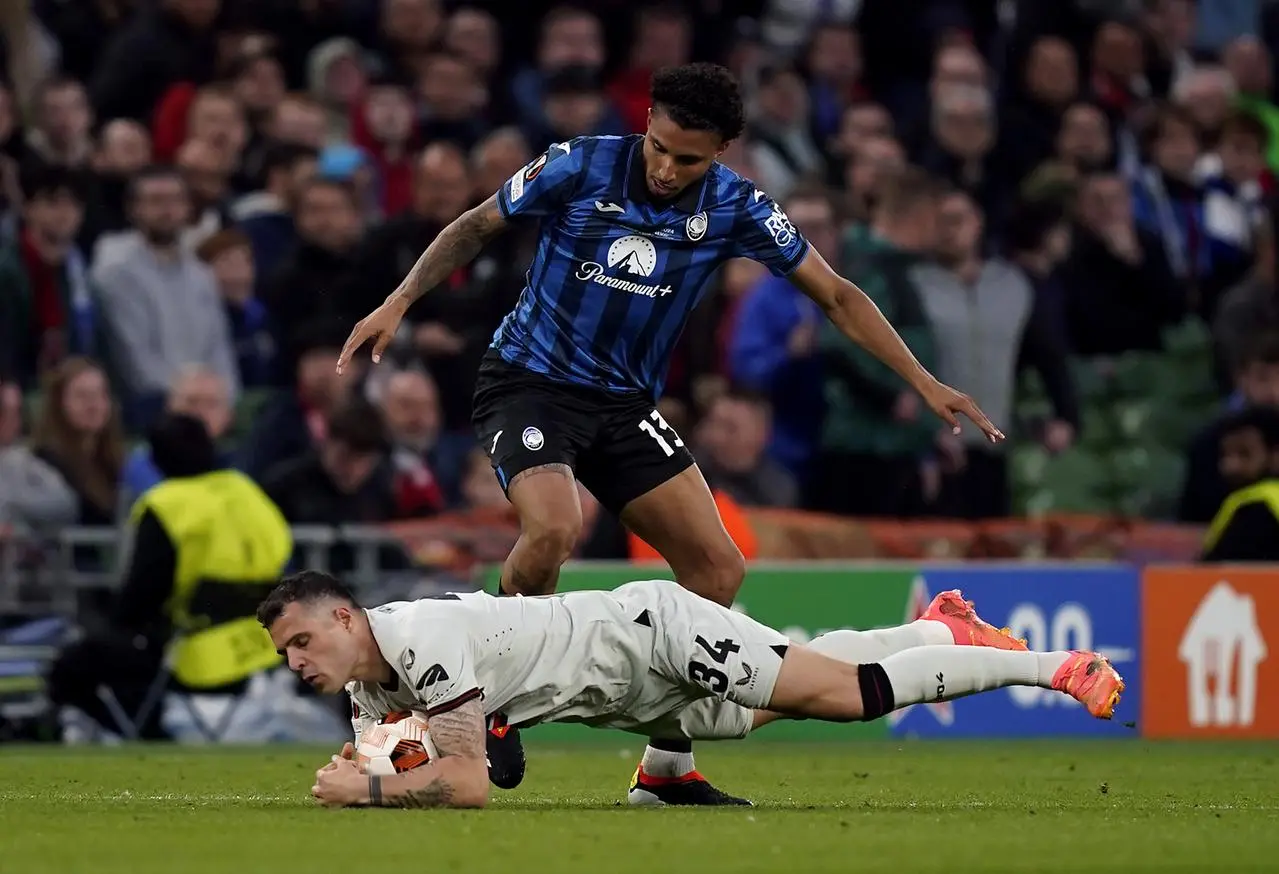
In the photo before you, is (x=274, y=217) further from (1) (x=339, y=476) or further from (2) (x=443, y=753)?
(2) (x=443, y=753)

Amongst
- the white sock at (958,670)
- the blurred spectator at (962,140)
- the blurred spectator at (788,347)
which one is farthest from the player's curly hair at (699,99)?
the blurred spectator at (962,140)

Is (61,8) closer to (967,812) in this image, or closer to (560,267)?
(560,267)

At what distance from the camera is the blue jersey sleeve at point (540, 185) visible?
29.6 ft

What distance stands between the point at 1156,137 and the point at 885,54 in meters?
2.26

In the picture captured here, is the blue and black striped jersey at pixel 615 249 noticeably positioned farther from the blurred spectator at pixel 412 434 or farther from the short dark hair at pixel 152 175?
the short dark hair at pixel 152 175

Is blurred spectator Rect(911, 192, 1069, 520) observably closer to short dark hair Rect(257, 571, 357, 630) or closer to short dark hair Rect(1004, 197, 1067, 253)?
short dark hair Rect(1004, 197, 1067, 253)

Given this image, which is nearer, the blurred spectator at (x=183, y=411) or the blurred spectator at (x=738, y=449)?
the blurred spectator at (x=183, y=411)

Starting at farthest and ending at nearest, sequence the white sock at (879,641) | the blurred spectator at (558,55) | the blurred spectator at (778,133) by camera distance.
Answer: the blurred spectator at (778,133), the blurred spectator at (558,55), the white sock at (879,641)

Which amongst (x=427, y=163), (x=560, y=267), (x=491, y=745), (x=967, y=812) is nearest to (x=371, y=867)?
(x=491, y=745)

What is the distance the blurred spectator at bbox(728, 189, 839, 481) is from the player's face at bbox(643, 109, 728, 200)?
6.58 m

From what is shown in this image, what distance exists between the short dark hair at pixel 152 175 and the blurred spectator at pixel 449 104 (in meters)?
2.22

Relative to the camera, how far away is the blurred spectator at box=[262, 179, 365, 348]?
1532 centimetres

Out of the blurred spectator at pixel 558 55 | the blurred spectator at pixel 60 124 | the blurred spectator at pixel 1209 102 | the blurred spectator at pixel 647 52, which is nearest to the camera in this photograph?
the blurred spectator at pixel 60 124

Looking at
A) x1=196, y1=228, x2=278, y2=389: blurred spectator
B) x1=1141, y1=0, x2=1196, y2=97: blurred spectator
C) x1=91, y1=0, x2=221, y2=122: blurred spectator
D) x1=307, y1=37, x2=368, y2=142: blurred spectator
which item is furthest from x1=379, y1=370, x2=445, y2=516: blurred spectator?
x1=1141, y1=0, x2=1196, y2=97: blurred spectator
